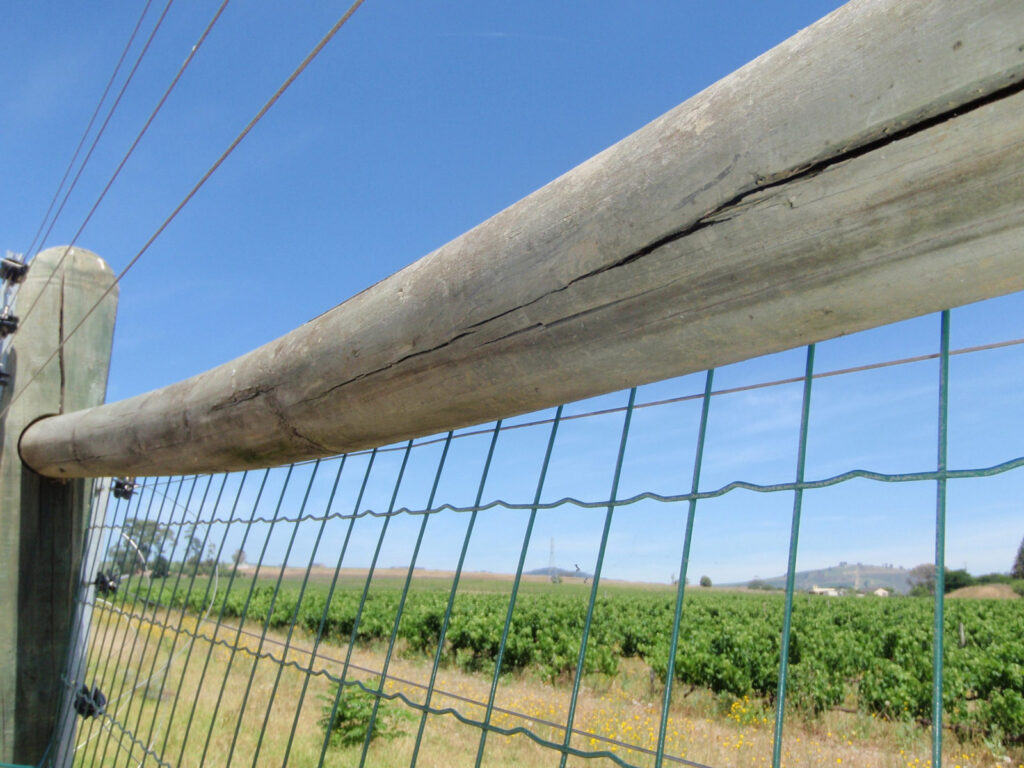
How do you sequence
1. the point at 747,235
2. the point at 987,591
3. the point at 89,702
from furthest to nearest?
the point at 987,591 → the point at 89,702 → the point at 747,235

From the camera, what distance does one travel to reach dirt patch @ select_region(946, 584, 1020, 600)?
28.6m

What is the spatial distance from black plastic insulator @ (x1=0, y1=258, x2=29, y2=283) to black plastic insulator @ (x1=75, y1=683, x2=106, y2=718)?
155 centimetres

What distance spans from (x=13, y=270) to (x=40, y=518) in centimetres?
100

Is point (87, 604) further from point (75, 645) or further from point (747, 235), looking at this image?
→ point (747, 235)

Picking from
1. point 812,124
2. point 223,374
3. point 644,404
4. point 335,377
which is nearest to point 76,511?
point 223,374

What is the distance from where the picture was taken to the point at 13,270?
2648 millimetres

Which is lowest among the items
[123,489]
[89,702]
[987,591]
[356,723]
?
[356,723]

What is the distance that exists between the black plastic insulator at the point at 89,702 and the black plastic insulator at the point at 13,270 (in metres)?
1.55

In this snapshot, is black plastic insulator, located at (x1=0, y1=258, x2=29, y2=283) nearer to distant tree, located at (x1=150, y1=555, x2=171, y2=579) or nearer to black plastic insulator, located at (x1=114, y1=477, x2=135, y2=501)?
black plastic insulator, located at (x1=114, y1=477, x2=135, y2=501)

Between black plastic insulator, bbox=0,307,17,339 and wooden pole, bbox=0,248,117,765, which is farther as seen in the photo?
black plastic insulator, bbox=0,307,17,339

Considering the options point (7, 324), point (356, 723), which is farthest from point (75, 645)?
point (356, 723)

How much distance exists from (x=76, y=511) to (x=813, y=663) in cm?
905

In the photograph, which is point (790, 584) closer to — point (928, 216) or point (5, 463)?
point (928, 216)

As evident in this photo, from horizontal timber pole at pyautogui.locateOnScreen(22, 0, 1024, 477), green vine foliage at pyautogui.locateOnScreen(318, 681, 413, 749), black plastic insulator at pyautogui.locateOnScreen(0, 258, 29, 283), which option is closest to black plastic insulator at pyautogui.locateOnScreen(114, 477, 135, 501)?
black plastic insulator at pyautogui.locateOnScreen(0, 258, 29, 283)
